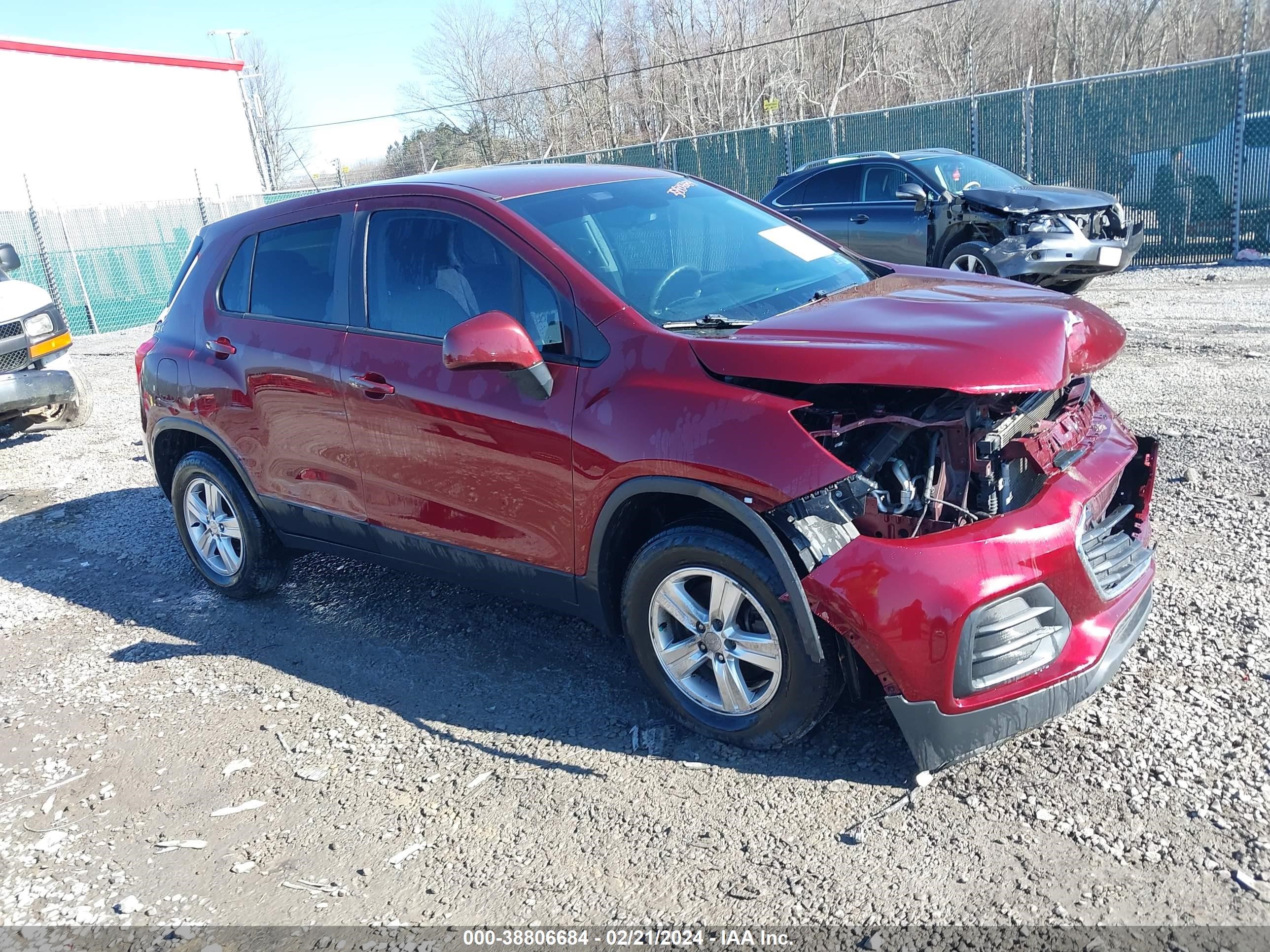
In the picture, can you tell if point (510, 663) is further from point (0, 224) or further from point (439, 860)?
point (0, 224)

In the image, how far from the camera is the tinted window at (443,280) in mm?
3482

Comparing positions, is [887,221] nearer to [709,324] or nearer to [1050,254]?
[1050,254]

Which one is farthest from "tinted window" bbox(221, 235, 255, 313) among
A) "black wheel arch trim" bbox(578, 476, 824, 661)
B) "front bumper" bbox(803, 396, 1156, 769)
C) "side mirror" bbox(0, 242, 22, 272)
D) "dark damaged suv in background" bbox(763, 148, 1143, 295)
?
"dark damaged suv in background" bbox(763, 148, 1143, 295)

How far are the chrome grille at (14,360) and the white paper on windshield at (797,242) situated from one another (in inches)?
301

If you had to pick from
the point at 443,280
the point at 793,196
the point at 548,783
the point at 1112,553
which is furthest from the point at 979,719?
the point at 793,196

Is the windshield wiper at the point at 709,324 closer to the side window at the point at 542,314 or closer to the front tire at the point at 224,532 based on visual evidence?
the side window at the point at 542,314

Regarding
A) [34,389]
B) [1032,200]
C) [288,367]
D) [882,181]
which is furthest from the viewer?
[882,181]

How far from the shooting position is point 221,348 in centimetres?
465

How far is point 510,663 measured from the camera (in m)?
4.04

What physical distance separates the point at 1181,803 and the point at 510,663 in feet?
8.00

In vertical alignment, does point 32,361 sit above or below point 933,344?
below

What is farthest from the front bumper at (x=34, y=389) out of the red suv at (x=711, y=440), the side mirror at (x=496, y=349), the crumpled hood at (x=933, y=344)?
the crumpled hood at (x=933, y=344)

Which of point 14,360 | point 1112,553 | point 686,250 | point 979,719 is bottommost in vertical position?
point 979,719

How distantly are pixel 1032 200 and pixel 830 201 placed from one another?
2.35 metres
